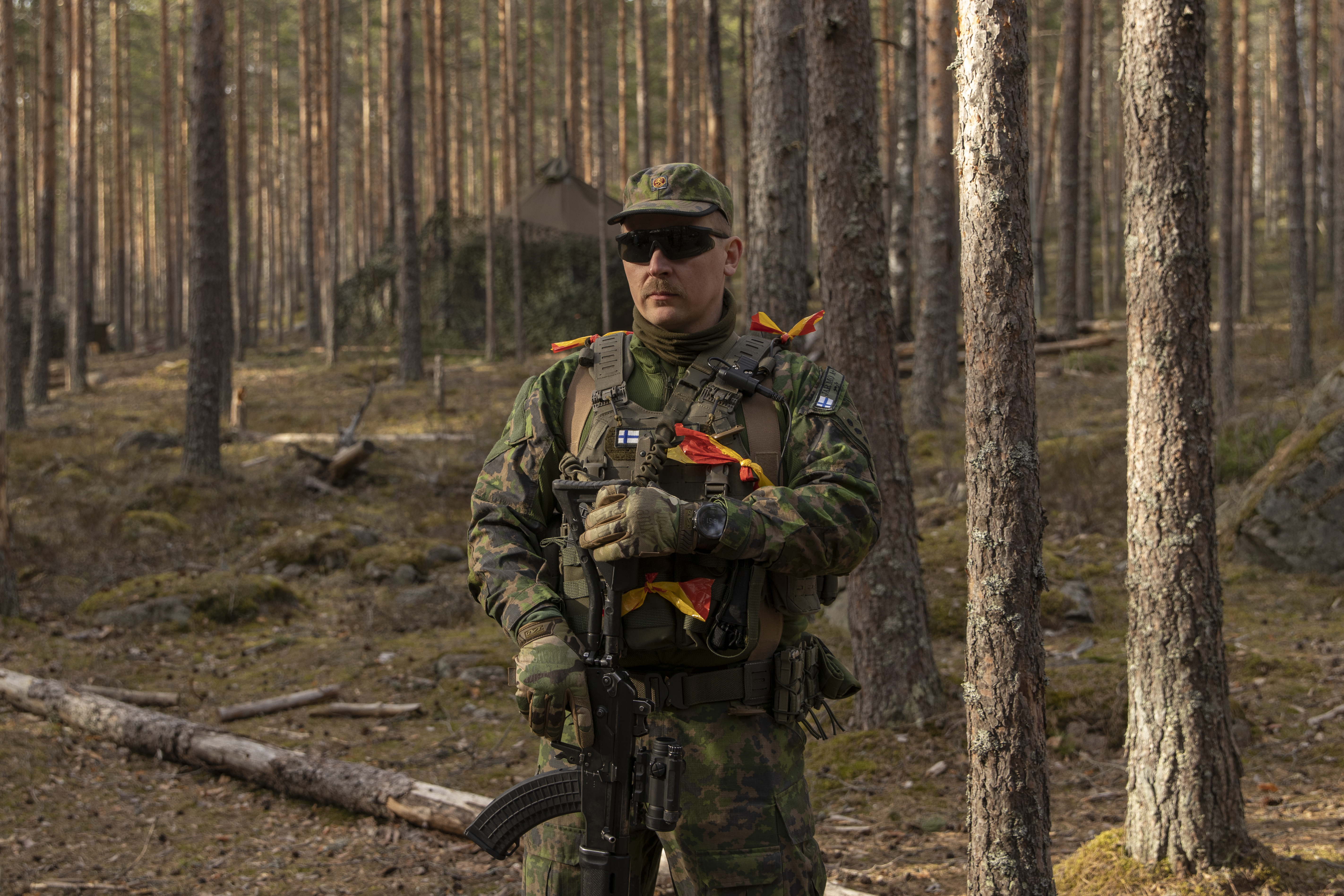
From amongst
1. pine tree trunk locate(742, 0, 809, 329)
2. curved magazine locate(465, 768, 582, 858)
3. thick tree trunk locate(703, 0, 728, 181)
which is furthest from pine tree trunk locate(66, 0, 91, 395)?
curved magazine locate(465, 768, 582, 858)

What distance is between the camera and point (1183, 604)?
3.75m

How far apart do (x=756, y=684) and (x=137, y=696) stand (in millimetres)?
5413

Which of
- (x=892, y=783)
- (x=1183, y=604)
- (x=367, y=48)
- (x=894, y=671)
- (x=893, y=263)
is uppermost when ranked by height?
(x=367, y=48)

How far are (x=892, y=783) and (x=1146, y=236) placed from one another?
3.06 meters

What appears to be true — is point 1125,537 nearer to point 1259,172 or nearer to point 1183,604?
point 1183,604

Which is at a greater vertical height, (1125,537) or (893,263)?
(893,263)

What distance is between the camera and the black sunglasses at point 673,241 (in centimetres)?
268

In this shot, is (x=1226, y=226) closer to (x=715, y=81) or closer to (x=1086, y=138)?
(x=715, y=81)

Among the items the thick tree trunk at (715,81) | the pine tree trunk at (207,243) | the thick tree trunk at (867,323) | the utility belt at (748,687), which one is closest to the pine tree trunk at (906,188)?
the thick tree trunk at (715,81)

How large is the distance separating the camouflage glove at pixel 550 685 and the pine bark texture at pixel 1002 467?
1.16 meters

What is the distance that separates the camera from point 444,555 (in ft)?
33.7

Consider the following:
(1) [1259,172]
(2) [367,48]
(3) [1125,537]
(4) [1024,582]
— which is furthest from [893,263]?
(1) [1259,172]

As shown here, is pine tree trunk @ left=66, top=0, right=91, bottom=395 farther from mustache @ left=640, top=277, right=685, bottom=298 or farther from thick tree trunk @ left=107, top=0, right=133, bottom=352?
mustache @ left=640, top=277, right=685, bottom=298

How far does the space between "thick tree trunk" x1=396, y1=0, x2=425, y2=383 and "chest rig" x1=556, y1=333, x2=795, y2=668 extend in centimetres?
1861
